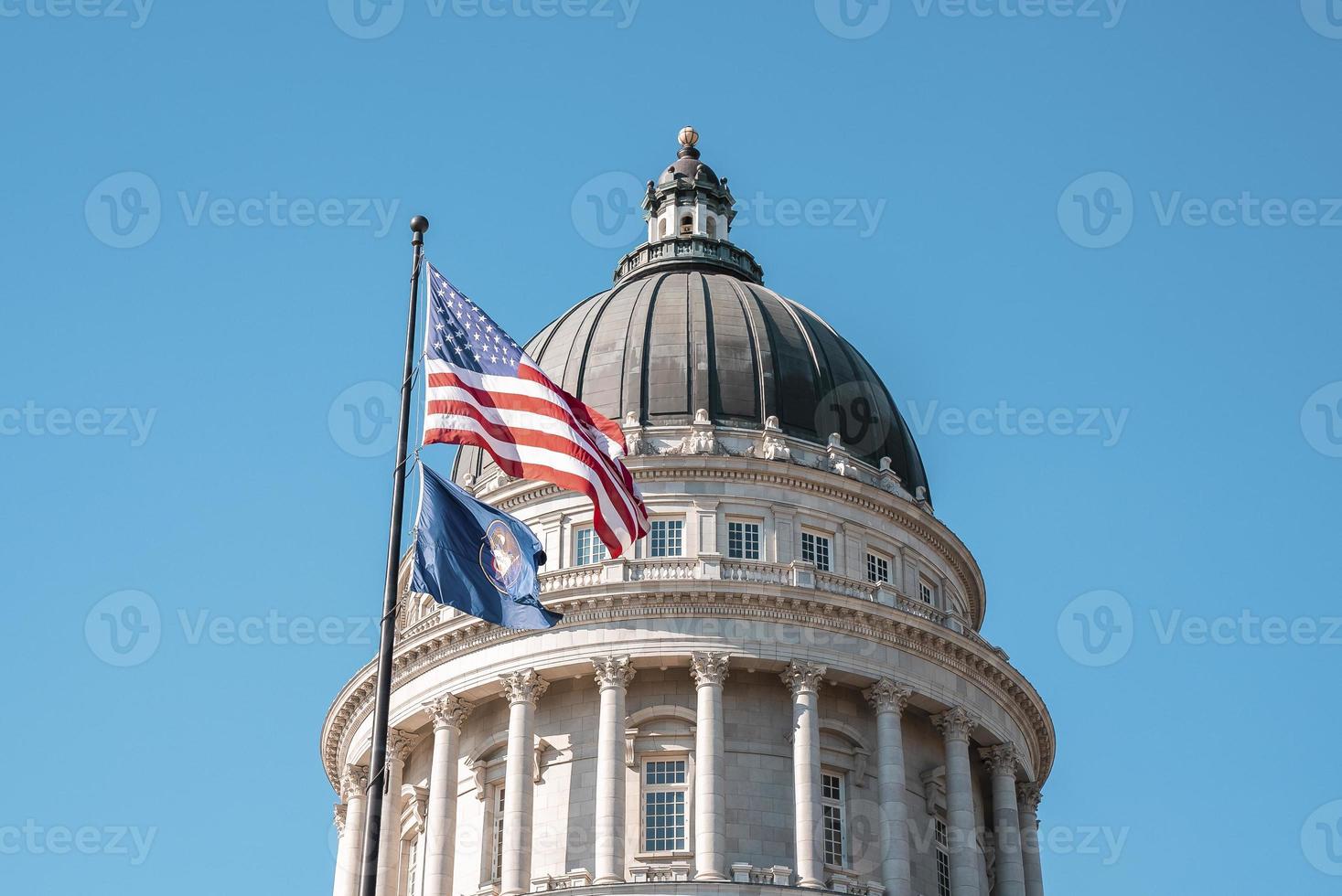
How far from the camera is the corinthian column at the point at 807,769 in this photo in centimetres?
4803

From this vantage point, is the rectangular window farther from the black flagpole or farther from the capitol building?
the black flagpole

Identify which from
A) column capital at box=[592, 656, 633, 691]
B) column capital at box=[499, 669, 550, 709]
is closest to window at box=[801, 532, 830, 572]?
column capital at box=[592, 656, 633, 691]

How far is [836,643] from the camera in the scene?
5162 centimetres

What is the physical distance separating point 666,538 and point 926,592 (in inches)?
357

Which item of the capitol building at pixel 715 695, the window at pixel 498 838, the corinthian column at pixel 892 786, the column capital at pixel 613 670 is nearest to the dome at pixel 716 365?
the capitol building at pixel 715 695

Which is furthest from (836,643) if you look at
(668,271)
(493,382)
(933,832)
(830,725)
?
(493,382)

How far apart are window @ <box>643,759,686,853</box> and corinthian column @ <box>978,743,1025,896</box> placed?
9.99 metres

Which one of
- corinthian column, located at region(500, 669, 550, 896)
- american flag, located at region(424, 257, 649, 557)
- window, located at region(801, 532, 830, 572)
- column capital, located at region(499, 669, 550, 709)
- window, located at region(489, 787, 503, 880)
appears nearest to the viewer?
american flag, located at region(424, 257, 649, 557)

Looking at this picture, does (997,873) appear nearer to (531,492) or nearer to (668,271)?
(531,492)

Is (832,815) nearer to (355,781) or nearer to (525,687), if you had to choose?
(525,687)

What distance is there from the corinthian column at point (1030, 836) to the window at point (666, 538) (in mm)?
12917

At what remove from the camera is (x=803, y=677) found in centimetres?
5075

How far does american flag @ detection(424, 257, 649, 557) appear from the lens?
95.6 ft

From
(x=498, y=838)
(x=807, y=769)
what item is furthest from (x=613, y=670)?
(x=807, y=769)
